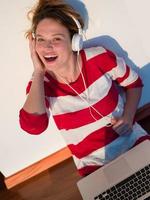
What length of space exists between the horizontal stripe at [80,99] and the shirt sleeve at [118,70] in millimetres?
38

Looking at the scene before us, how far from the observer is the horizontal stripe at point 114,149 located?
126cm

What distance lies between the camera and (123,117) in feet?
4.09

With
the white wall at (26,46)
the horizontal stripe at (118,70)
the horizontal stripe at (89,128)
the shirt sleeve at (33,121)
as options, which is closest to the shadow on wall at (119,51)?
the white wall at (26,46)

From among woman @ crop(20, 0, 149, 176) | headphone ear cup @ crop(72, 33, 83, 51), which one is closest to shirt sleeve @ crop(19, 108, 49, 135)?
woman @ crop(20, 0, 149, 176)

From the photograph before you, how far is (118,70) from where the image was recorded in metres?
1.24

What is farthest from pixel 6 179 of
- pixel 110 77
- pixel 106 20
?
pixel 106 20

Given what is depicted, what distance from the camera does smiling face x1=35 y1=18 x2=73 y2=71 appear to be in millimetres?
1098

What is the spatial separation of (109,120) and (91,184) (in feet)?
0.87

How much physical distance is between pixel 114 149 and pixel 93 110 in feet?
0.55

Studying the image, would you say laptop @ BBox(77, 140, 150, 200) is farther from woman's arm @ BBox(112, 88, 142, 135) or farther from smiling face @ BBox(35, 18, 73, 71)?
smiling face @ BBox(35, 18, 73, 71)

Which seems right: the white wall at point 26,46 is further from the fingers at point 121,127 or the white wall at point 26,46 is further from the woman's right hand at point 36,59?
the fingers at point 121,127

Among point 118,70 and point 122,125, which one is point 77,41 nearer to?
point 118,70

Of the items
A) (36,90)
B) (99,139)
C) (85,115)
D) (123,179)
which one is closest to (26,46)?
(36,90)

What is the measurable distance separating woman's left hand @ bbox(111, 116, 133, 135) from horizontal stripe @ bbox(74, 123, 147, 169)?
0.08 ft
